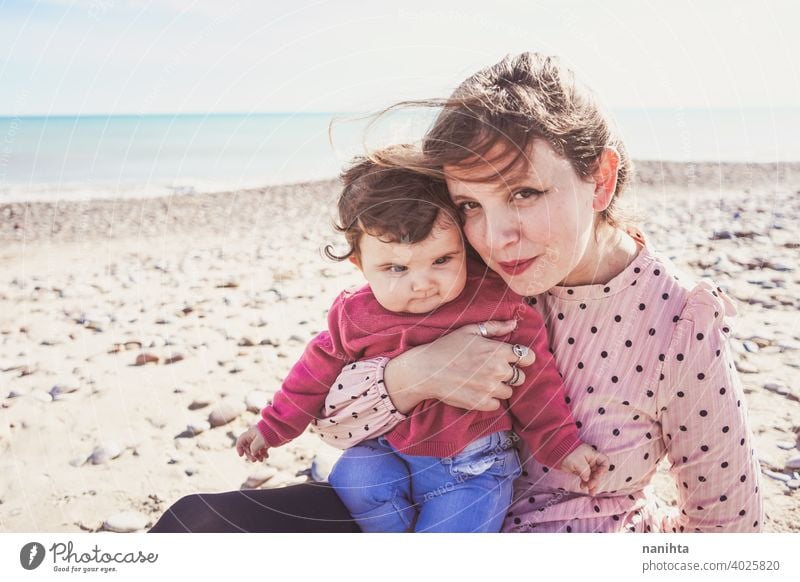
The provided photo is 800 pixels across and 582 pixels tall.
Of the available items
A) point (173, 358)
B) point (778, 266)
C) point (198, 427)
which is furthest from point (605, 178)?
point (778, 266)

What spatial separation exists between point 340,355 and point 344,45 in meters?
1.00

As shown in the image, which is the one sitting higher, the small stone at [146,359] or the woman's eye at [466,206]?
the woman's eye at [466,206]

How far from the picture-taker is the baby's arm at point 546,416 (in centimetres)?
158

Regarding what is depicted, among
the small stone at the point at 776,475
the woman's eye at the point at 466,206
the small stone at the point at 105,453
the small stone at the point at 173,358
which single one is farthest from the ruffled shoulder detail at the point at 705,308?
the small stone at the point at 173,358

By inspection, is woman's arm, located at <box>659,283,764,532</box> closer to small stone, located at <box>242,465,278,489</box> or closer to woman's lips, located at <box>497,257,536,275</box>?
woman's lips, located at <box>497,257,536,275</box>

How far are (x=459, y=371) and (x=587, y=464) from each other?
1.09 feet

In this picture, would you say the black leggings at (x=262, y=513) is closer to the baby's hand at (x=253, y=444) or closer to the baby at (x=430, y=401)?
the baby at (x=430, y=401)

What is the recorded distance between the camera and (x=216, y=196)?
7711 mm

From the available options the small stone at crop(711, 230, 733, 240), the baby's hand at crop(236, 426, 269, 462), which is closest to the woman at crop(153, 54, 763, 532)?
the baby's hand at crop(236, 426, 269, 462)

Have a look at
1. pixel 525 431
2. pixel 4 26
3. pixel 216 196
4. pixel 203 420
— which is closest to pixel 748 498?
pixel 525 431

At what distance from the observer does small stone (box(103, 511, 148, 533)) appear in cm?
223

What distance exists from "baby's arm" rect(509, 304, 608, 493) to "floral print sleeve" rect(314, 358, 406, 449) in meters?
0.28

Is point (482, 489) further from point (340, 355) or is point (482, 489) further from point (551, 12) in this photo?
point (551, 12)

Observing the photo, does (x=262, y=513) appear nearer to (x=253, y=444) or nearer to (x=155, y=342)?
(x=253, y=444)
